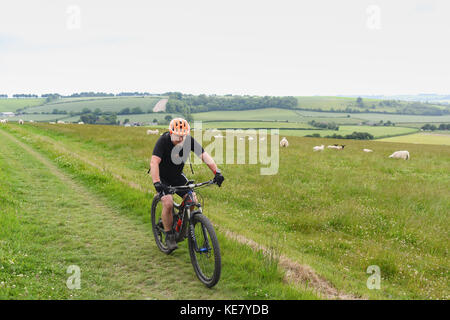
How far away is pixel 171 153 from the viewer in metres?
6.56

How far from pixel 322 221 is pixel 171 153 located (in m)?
6.48

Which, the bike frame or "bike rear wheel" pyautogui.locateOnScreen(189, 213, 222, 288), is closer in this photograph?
"bike rear wheel" pyautogui.locateOnScreen(189, 213, 222, 288)

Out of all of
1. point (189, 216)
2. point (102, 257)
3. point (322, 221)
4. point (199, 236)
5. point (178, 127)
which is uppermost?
point (178, 127)

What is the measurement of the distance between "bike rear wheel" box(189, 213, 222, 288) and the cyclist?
0.77m

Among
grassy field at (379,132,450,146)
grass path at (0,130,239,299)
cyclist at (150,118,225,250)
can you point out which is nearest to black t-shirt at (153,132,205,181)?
cyclist at (150,118,225,250)

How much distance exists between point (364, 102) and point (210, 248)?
170201mm

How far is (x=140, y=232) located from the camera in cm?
837

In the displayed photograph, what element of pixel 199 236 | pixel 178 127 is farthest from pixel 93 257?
pixel 178 127

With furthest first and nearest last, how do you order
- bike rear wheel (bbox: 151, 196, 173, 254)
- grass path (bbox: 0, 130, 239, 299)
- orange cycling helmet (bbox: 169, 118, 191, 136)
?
bike rear wheel (bbox: 151, 196, 173, 254) → orange cycling helmet (bbox: 169, 118, 191, 136) → grass path (bbox: 0, 130, 239, 299)

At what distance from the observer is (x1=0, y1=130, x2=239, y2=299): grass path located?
5410 millimetres

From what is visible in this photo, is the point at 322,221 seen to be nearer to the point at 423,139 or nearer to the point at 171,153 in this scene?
the point at 171,153

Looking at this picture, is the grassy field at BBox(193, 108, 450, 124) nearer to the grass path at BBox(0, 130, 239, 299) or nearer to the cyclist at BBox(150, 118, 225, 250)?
the grass path at BBox(0, 130, 239, 299)
